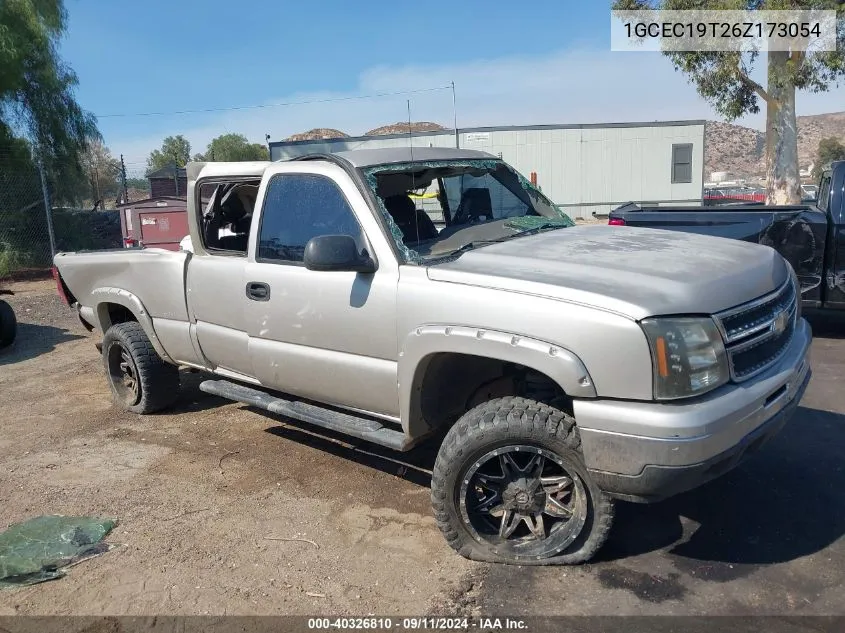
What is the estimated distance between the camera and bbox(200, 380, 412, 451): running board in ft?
12.3

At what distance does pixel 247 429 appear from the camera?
5516 mm

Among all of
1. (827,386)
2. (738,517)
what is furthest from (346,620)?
(827,386)

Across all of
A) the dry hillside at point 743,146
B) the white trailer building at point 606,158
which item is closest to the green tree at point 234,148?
the white trailer building at point 606,158

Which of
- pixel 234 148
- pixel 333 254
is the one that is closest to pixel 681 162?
pixel 333 254

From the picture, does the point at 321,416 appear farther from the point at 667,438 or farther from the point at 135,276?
the point at 135,276

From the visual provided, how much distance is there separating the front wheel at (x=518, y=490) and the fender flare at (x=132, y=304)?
Result: 3.01 metres

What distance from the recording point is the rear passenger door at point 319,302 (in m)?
3.67

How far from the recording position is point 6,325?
333 inches

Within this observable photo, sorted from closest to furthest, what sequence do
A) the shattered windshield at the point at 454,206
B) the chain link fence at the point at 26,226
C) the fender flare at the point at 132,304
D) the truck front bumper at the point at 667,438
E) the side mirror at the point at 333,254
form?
the truck front bumper at the point at 667,438 → the side mirror at the point at 333,254 → the shattered windshield at the point at 454,206 → the fender flare at the point at 132,304 → the chain link fence at the point at 26,226

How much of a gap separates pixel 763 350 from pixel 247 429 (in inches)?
150

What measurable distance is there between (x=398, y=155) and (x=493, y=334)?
5.51 ft

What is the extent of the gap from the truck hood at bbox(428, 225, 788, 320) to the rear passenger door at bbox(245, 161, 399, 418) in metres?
0.46

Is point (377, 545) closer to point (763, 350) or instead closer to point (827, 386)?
point (763, 350)

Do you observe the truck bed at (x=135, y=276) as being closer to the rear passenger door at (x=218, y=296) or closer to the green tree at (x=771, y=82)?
the rear passenger door at (x=218, y=296)
